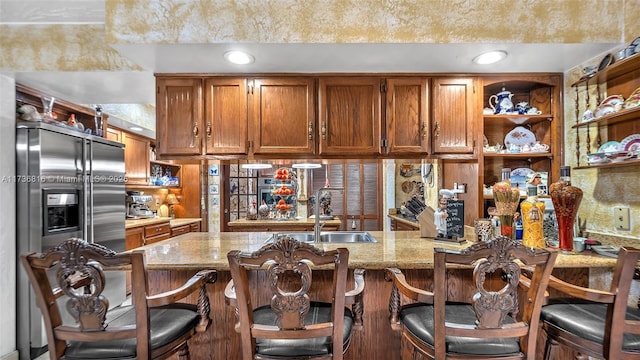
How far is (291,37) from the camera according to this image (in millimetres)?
1822

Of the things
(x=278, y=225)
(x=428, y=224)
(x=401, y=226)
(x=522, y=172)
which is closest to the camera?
(x=428, y=224)

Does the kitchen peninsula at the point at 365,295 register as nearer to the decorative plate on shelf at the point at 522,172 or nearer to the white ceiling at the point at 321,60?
the decorative plate on shelf at the point at 522,172

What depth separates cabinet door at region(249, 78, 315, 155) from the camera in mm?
2295

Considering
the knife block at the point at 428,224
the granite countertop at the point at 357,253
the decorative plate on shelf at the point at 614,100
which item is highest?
the decorative plate on shelf at the point at 614,100

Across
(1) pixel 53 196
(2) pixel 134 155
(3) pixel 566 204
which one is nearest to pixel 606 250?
(3) pixel 566 204

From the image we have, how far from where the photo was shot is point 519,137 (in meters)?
2.48

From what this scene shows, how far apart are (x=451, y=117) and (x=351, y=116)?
2.44 feet

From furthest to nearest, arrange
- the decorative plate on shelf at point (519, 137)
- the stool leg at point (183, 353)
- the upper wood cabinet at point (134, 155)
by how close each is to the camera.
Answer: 1. the upper wood cabinet at point (134, 155)
2. the decorative plate on shelf at point (519, 137)
3. the stool leg at point (183, 353)

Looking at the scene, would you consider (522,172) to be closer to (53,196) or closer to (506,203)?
(506,203)

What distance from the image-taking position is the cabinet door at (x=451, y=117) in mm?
2283

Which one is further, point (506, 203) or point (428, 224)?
point (428, 224)

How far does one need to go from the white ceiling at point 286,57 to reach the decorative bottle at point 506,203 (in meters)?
0.81

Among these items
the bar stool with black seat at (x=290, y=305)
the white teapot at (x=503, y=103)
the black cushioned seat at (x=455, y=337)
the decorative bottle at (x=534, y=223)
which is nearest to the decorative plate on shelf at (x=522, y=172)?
the white teapot at (x=503, y=103)

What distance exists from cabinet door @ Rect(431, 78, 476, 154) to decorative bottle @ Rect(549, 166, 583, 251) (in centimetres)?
63
